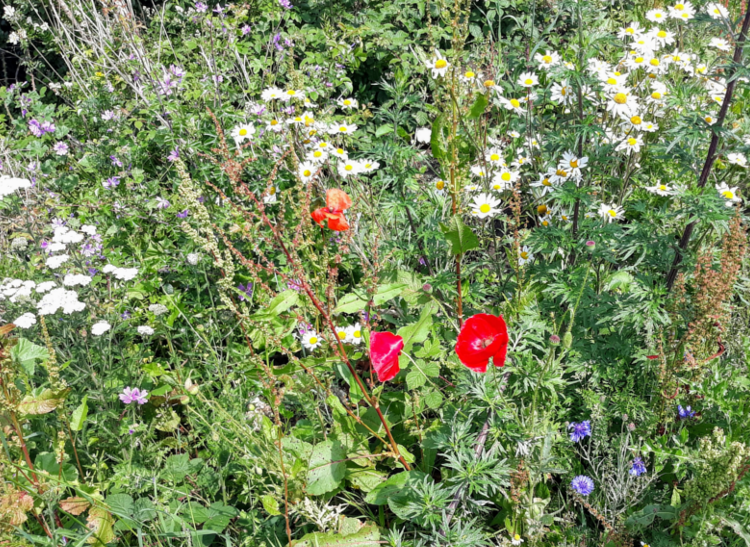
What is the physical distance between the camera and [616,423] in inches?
86.9

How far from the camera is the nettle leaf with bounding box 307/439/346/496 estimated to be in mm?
1919

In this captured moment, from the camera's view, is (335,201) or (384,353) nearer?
(384,353)

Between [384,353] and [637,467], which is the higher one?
[384,353]

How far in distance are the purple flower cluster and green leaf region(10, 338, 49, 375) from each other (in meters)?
1.99

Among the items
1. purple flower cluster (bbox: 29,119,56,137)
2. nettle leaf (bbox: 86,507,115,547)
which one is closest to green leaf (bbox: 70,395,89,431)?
nettle leaf (bbox: 86,507,115,547)

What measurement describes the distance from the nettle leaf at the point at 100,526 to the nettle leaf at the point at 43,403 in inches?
14.9

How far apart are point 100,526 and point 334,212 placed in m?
1.31

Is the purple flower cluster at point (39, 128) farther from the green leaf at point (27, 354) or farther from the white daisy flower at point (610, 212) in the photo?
the white daisy flower at point (610, 212)

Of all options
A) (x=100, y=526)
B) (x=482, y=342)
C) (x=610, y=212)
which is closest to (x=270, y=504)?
(x=100, y=526)

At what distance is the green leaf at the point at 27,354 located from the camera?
220cm

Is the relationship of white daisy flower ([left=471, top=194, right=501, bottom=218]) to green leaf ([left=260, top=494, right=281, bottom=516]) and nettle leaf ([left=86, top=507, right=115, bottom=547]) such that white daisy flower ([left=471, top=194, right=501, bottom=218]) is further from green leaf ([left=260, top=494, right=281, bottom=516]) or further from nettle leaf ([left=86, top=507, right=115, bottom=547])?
nettle leaf ([left=86, top=507, right=115, bottom=547])

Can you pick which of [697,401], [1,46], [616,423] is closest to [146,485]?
[616,423]

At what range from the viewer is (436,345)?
6.53ft

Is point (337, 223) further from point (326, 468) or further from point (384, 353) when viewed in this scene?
point (326, 468)
